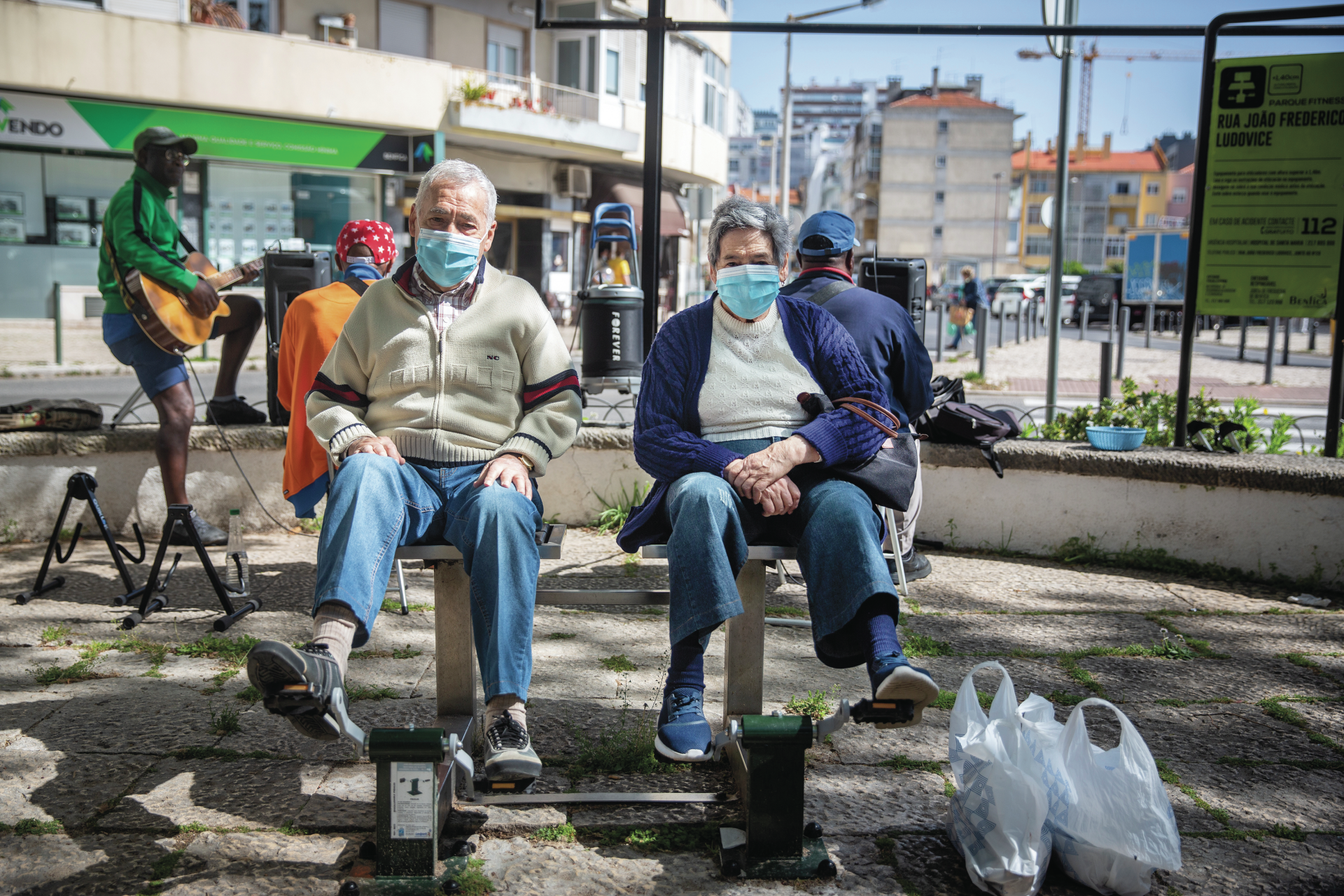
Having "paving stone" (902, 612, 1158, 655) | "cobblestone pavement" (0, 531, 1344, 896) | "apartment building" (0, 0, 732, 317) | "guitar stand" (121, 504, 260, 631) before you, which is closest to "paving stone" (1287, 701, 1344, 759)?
"cobblestone pavement" (0, 531, 1344, 896)

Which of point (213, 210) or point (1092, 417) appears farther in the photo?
point (213, 210)

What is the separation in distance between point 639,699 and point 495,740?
1.01 meters

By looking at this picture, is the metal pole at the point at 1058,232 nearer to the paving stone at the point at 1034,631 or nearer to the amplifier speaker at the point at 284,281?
the paving stone at the point at 1034,631

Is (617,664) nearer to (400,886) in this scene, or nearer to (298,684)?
(400,886)

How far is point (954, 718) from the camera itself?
101 inches

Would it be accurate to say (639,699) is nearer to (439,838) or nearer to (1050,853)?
(439,838)

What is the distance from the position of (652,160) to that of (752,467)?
2.66 meters

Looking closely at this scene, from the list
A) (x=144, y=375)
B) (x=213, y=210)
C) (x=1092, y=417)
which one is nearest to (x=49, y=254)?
(x=213, y=210)

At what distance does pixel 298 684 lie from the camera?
7.66 ft

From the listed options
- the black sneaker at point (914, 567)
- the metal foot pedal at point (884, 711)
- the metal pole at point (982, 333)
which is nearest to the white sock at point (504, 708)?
the metal foot pedal at point (884, 711)

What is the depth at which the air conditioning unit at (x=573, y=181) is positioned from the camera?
84.0 ft

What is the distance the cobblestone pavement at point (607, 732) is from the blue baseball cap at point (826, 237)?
1543 mm

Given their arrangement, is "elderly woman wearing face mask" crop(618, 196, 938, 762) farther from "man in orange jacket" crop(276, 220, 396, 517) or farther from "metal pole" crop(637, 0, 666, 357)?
"metal pole" crop(637, 0, 666, 357)

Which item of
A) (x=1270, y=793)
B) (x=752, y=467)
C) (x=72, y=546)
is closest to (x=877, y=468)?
(x=752, y=467)
